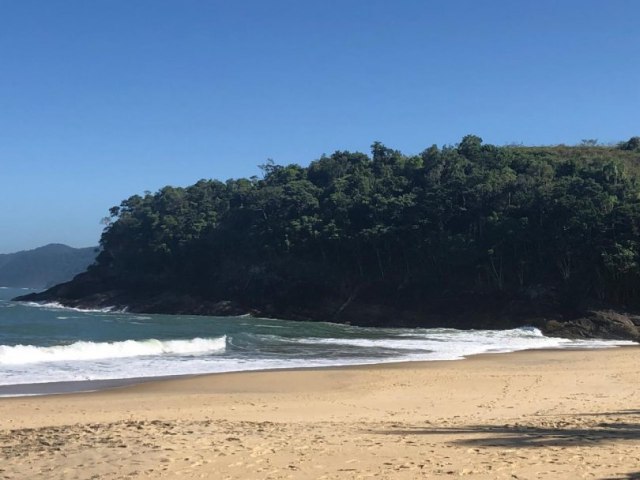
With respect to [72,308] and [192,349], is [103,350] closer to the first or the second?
[192,349]

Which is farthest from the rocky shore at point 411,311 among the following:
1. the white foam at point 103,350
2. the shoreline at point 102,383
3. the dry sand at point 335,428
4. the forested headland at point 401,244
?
the white foam at point 103,350

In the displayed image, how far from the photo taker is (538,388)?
52.0 ft

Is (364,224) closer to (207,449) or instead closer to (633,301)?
(633,301)

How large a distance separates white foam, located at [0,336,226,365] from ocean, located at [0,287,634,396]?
3 centimetres

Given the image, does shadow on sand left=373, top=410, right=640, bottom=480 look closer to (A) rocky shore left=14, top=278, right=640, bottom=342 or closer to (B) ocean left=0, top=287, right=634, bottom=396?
(B) ocean left=0, top=287, right=634, bottom=396

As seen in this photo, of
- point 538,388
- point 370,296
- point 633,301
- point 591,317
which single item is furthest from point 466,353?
point 370,296

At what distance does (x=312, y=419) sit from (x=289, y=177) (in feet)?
189

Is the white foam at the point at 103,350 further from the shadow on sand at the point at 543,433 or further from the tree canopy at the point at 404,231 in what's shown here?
the tree canopy at the point at 404,231

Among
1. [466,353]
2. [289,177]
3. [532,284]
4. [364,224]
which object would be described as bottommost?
[466,353]

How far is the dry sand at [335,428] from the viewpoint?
711 cm

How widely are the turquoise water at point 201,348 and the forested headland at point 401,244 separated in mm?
7391

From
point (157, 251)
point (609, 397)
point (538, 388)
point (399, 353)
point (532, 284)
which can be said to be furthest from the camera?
point (157, 251)

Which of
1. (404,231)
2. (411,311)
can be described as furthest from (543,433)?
(404,231)

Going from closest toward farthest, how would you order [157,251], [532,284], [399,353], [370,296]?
[399,353] < [532,284] < [370,296] < [157,251]
